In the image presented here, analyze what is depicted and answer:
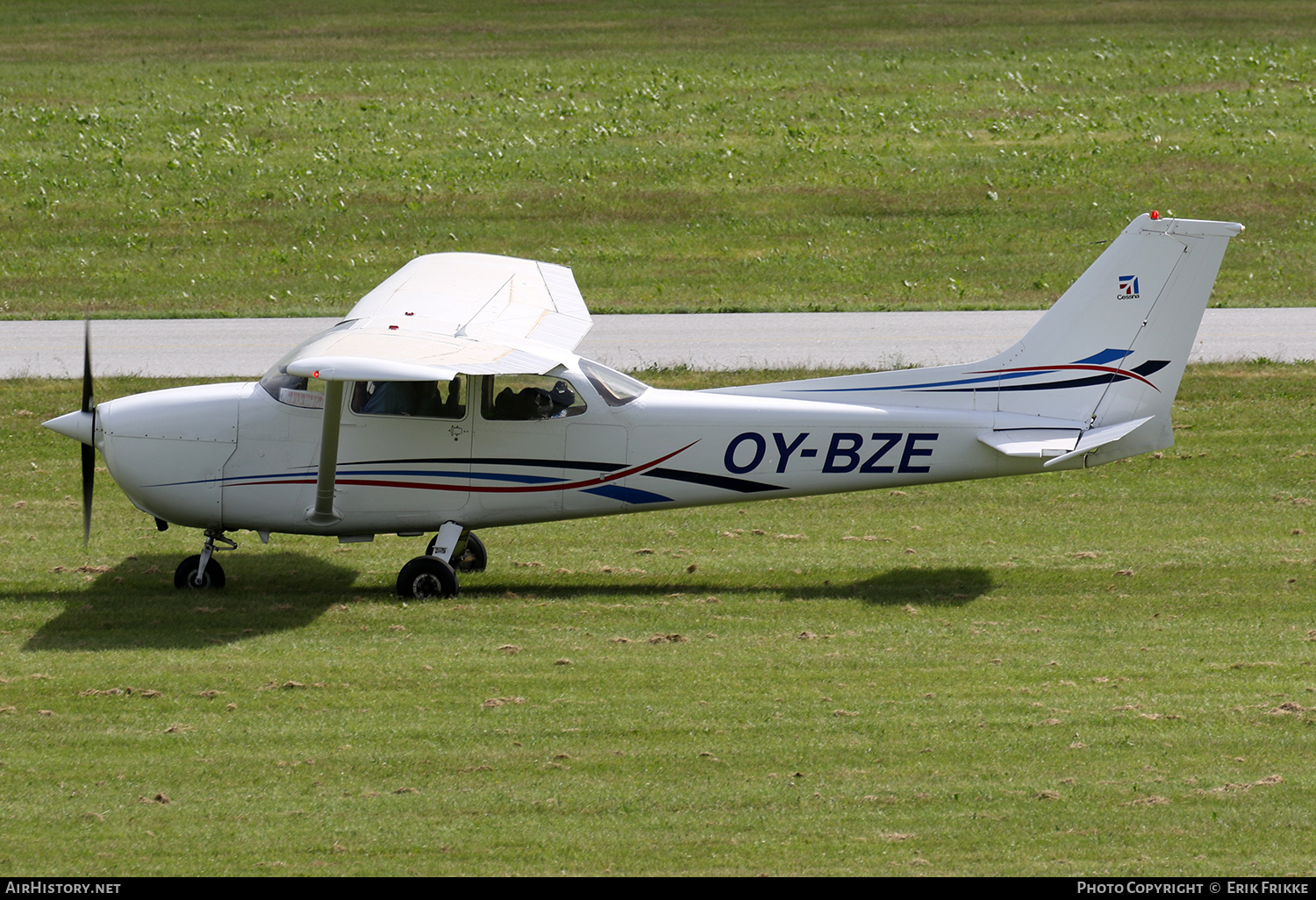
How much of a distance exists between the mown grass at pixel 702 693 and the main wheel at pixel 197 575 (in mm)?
178

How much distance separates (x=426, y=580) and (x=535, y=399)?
5.77 feet

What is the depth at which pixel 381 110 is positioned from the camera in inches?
1293

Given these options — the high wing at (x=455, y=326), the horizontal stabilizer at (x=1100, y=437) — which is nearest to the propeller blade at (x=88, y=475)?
the high wing at (x=455, y=326)

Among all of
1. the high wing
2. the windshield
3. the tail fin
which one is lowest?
the windshield

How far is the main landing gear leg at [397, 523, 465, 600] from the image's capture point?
449 inches

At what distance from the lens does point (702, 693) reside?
9.34 metres

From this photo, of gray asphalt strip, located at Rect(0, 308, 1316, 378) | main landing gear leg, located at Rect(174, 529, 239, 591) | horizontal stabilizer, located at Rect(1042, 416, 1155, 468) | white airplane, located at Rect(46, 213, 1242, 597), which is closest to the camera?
horizontal stabilizer, located at Rect(1042, 416, 1155, 468)

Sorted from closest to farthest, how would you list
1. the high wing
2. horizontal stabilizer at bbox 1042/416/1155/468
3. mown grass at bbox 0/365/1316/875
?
mown grass at bbox 0/365/1316/875, the high wing, horizontal stabilizer at bbox 1042/416/1155/468

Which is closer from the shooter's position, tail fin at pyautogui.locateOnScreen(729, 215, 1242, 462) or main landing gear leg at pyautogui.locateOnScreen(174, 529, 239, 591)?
tail fin at pyautogui.locateOnScreen(729, 215, 1242, 462)

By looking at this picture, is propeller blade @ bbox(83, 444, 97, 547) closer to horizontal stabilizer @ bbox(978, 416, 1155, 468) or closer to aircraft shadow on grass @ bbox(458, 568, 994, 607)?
aircraft shadow on grass @ bbox(458, 568, 994, 607)

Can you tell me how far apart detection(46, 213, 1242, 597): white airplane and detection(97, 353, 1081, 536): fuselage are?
1 centimetres

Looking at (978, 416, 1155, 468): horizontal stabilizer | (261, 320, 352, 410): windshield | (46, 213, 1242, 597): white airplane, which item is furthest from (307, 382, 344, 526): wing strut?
(978, 416, 1155, 468): horizontal stabilizer

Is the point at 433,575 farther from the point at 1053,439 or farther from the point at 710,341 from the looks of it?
the point at 710,341

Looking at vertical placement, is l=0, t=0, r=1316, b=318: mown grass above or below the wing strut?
above
